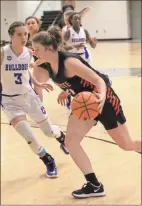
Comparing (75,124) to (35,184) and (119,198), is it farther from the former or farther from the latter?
(35,184)

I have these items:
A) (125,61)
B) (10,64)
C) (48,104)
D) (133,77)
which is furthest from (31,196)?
(125,61)

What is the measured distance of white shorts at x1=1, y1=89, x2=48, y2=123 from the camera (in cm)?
385

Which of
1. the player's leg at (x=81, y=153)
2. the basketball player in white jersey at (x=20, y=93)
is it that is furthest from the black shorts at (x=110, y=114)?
the basketball player in white jersey at (x=20, y=93)

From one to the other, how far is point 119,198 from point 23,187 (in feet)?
3.12

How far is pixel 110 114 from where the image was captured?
317cm

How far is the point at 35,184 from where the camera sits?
397cm

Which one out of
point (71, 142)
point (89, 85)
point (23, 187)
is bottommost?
point (23, 187)

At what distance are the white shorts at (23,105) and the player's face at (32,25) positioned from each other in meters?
0.57

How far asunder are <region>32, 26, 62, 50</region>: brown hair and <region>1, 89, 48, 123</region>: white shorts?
0.94 metres

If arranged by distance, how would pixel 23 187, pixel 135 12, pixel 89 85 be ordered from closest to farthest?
pixel 89 85 → pixel 23 187 → pixel 135 12

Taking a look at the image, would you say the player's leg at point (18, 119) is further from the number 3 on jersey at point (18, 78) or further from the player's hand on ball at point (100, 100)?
the player's hand on ball at point (100, 100)

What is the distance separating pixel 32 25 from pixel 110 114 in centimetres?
115

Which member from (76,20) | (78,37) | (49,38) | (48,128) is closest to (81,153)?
(48,128)

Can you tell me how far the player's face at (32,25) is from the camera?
3661 millimetres
